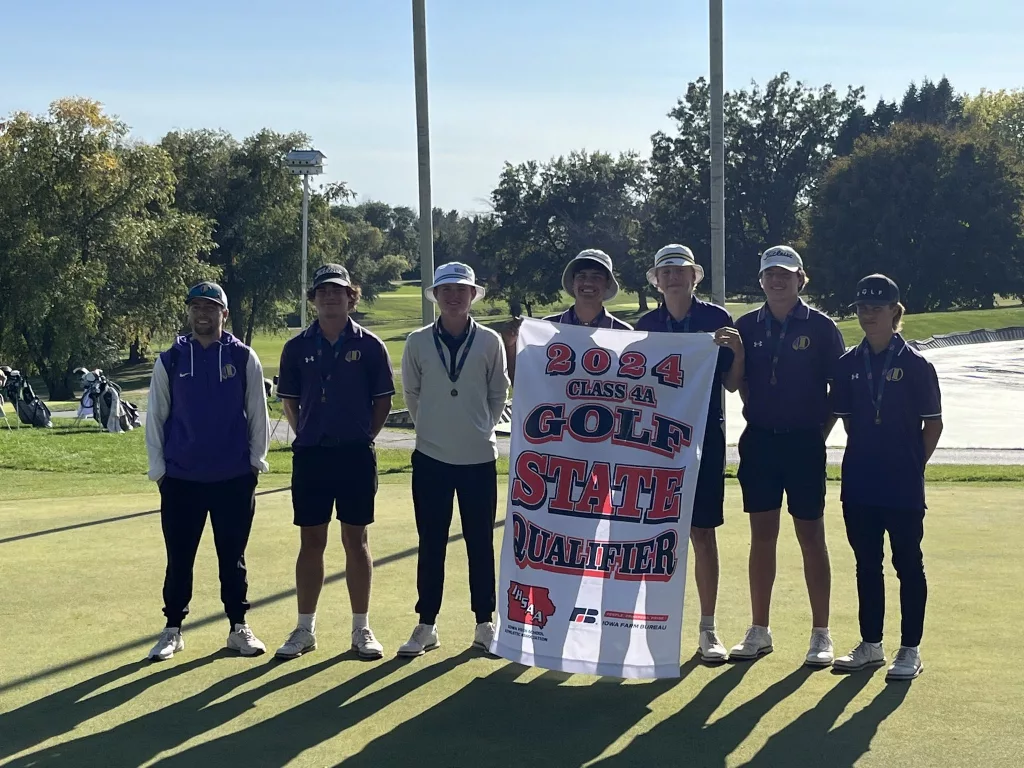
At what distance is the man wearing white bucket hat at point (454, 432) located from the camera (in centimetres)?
562

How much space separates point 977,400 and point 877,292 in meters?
21.3

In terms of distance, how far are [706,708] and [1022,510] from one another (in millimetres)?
5582

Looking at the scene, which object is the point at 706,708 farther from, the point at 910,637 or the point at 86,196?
the point at 86,196

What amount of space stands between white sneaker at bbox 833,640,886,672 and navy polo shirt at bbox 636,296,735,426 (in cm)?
126

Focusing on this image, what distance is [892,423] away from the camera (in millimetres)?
5184

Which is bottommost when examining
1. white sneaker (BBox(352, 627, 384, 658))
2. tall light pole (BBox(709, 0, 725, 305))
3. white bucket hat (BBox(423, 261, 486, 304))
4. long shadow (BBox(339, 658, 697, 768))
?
long shadow (BBox(339, 658, 697, 768))

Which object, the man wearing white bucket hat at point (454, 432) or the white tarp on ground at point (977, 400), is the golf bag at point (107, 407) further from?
the man wearing white bucket hat at point (454, 432)

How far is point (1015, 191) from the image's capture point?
58.1 metres

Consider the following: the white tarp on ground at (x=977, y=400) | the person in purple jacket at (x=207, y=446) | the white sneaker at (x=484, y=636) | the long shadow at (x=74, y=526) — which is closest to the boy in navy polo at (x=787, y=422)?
the white sneaker at (x=484, y=636)

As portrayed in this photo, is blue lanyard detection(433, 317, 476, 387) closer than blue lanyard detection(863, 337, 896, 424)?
No

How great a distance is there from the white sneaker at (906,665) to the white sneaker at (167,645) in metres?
3.37

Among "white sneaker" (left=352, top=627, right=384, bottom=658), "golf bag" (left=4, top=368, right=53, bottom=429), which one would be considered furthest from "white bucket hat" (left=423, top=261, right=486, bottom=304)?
"golf bag" (left=4, top=368, right=53, bottom=429)

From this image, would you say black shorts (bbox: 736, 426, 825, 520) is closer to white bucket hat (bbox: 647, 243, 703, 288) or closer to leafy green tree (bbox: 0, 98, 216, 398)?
white bucket hat (bbox: 647, 243, 703, 288)

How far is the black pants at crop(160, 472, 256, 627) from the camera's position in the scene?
5.70 meters
